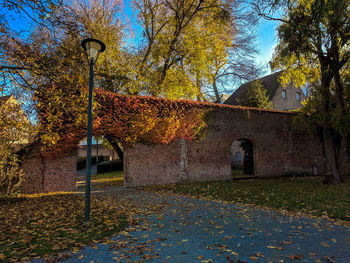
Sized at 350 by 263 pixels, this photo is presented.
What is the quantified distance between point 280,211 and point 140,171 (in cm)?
745

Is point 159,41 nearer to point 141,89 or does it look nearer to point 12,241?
point 141,89

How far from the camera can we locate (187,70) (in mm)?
16609

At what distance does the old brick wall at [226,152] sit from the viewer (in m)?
12.4

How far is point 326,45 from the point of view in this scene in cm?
1115

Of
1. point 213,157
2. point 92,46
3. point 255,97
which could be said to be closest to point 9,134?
point 92,46

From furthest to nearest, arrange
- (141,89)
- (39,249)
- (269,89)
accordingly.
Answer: (269,89), (141,89), (39,249)

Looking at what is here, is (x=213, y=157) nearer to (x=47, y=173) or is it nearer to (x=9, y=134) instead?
(x=47, y=173)

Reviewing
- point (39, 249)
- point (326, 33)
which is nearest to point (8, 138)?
point (39, 249)

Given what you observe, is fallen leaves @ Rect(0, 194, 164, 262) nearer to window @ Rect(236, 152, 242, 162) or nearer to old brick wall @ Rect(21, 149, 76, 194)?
old brick wall @ Rect(21, 149, 76, 194)

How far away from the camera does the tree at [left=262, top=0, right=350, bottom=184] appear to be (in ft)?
33.3

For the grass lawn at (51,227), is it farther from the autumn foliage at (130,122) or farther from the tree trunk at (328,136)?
the tree trunk at (328,136)

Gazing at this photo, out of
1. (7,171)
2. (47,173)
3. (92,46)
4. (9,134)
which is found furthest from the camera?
(47,173)

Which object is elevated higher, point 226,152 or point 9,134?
point 9,134

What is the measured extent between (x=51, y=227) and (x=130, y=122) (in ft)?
23.5
